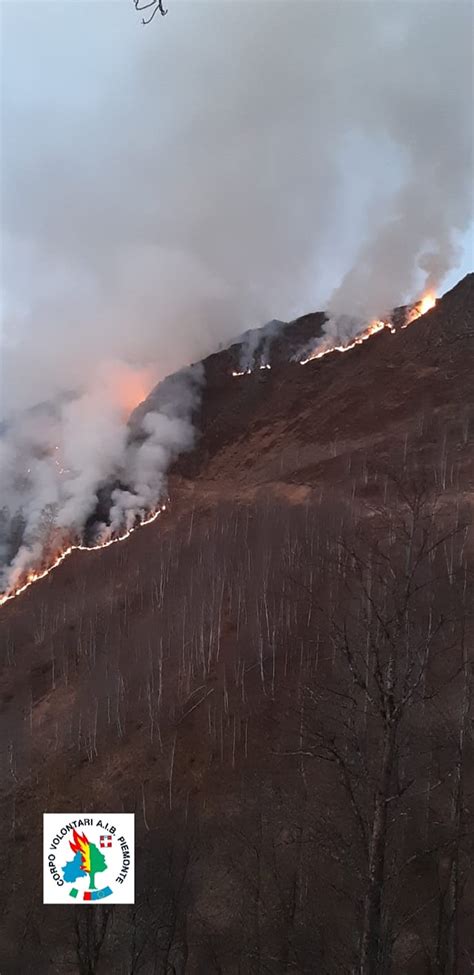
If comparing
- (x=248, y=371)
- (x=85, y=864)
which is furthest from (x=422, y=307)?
(x=85, y=864)

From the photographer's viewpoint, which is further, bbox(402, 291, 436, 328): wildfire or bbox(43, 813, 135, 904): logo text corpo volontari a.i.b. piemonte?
bbox(402, 291, 436, 328): wildfire

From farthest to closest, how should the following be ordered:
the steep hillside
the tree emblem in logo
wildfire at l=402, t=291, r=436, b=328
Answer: wildfire at l=402, t=291, r=436, b=328
the tree emblem in logo
the steep hillside

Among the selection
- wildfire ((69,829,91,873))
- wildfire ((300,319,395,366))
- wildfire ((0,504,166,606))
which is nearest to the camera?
wildfire ((69,829,91,873))

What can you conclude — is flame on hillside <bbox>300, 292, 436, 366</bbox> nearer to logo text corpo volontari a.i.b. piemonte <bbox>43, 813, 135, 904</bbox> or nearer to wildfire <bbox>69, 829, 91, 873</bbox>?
logo text corpo volontari a.i.b. piemonte <bbox>43, 813, 135, 904</bbox>

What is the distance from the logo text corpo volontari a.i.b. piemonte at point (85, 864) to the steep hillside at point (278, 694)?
62 cm

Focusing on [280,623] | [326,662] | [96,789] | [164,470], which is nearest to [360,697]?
[326,662]

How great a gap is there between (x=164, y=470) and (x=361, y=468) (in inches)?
985

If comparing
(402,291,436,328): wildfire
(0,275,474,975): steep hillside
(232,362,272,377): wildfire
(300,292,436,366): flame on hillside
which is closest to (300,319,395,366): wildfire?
(300,292,436,366): flame on hillside

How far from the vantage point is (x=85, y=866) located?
1469cm

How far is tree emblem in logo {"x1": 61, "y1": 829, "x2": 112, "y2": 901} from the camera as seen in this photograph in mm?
14492

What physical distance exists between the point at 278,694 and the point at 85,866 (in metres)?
23.5

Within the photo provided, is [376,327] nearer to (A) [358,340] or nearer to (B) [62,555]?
(A) [358,340]

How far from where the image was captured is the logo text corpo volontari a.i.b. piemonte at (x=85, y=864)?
1454cm

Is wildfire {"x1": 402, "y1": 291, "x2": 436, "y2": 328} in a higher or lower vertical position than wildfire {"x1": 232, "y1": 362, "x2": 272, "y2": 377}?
higher
